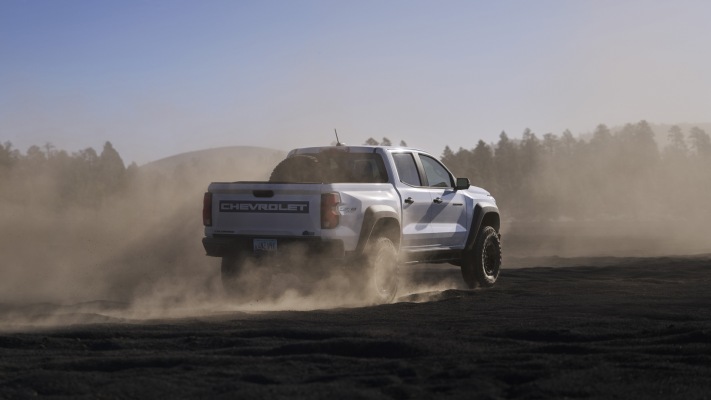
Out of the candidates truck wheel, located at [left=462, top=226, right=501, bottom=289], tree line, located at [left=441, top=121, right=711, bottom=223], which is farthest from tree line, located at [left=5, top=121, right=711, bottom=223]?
truck wheel, located at [left=462, top=226, right=501, bottom=289]

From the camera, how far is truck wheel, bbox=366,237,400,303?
39.5 feet

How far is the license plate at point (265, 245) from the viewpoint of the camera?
→ 11.8m

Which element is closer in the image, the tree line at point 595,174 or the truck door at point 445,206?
the truck door at point 445,206

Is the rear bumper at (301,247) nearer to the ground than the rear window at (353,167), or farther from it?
nearer to the ground

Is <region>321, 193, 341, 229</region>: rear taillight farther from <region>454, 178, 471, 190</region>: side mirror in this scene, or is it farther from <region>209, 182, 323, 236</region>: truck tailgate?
<region>454, 178, 471, 190</region>: side mirror

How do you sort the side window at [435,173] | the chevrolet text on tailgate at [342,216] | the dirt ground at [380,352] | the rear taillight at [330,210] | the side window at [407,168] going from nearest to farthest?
the dirt ground at [380,352], the rear taillight at [330,210], the chevrolet text on tailgate at [342,216], the side window at [407,168], the side window at [435,173]

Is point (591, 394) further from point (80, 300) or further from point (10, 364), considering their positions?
point (80, 300)

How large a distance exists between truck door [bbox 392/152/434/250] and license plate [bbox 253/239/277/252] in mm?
1960

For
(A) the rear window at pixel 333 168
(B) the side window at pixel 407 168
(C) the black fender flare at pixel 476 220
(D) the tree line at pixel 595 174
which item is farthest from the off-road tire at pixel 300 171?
(D) the tree line at pixel 595 174

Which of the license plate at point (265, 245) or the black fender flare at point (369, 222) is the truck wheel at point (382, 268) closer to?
the black fender flare at point (369, 222)

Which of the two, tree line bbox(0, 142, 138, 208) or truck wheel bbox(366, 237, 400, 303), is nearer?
truck wheel bbox(366, 237, 400, 303)

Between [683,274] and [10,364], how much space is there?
12307 mm

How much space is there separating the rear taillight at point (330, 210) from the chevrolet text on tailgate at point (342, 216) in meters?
0.01


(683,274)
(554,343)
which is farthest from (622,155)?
(554,343)
